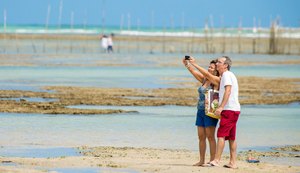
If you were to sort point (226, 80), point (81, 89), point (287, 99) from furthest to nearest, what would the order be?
point (81, 89)
point (287, 99)
point (226, 80)

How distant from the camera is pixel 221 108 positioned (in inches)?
495

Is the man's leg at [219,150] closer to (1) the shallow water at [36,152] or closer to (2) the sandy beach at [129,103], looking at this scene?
(2) the sandy beach at [129,103]

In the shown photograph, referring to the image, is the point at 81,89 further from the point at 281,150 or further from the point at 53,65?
the point at 53,65

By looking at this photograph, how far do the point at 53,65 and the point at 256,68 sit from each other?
33.0 feet

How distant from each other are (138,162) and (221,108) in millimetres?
1691

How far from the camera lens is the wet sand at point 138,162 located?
42.0ft

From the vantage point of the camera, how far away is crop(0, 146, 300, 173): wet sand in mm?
12789

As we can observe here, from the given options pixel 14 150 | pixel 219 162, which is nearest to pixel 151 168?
pixel 219 162

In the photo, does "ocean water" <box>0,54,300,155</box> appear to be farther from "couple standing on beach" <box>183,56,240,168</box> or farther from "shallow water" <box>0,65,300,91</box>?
"couple standing on beach" <box>183,56,240,168</box>

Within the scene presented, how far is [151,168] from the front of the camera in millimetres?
12859

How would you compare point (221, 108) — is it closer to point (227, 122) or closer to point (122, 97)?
point (227, 122)

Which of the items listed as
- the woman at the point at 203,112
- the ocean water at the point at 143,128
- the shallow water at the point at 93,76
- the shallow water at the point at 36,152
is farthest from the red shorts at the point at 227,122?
the shallow water at the point at 93,76

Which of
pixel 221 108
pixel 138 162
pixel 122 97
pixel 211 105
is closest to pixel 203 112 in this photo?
pixel 211 105

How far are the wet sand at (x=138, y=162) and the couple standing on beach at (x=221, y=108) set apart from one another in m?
0.30
